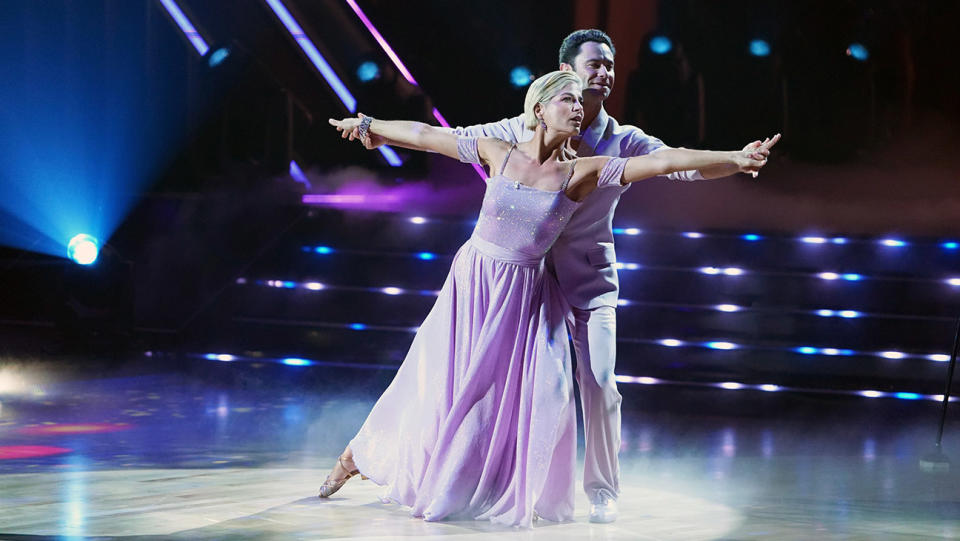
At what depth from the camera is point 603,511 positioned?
352cm

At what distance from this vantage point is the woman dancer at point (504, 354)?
343cm

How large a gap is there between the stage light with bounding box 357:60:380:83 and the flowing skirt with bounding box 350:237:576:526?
19.7 ft

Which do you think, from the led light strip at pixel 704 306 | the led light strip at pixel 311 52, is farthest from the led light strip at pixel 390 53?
the led light strip at pixel 704 306

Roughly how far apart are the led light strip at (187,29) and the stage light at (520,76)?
8.67ft

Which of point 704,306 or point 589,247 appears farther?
point 704,306

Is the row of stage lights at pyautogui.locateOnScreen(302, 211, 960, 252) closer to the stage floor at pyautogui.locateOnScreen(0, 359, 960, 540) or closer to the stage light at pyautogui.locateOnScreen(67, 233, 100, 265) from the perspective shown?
the stage floor at pyautogui.locateOnScreen(0, 359, 960, 540)

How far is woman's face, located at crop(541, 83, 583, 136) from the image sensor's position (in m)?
3.40

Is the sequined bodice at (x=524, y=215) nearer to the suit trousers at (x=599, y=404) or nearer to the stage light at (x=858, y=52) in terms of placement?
the suit trousers at (x=599, y=404)

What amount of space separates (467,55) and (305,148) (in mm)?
1875

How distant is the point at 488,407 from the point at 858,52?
7.31 m

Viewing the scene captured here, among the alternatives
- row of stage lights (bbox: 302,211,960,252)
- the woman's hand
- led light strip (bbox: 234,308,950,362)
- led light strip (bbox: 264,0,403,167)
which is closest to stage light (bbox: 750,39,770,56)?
row of stage lights (bbox: 302,211,960,252)

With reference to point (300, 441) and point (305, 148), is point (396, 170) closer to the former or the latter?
point (305, 148)

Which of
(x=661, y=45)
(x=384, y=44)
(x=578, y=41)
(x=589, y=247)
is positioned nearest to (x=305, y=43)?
(x=384, y=44)

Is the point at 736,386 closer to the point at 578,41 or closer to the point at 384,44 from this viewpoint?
the point at 578,41
